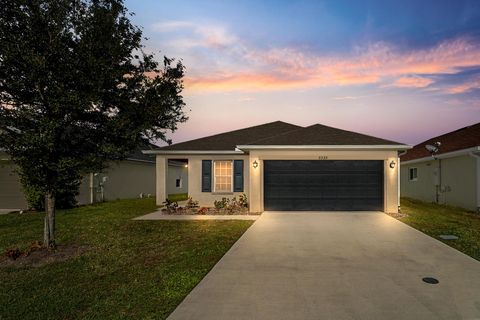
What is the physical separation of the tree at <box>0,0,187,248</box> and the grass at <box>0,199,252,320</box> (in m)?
1.70

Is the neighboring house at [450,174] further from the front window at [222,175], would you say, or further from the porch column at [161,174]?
the porch column at [161,174]

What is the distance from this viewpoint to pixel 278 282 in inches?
195

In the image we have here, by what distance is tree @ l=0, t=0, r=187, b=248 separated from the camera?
617 cm

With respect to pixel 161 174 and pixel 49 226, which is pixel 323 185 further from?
pixel 49 226

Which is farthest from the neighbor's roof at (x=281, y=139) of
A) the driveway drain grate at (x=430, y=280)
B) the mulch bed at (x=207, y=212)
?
the driveway drain grate at (x=430, y=280)

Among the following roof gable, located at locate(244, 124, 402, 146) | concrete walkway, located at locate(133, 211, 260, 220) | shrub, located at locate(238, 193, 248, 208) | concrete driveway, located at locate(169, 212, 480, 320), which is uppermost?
roof gable, located at locate(244, 124, 402, 146)

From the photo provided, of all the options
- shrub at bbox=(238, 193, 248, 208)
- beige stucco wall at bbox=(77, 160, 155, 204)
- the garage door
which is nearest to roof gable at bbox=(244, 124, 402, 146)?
the garage door

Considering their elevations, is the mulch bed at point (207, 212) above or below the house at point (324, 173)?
below

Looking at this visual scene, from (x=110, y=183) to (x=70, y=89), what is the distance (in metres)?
14.3

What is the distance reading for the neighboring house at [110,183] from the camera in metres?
15.8

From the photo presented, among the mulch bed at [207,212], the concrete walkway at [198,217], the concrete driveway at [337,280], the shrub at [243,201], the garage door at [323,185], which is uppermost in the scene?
the garage door at [323,185]

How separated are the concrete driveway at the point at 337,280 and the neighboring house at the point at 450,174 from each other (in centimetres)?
770

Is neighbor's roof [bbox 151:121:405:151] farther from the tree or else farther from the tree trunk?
the tree trunk

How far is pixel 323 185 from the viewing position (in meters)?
13.4
